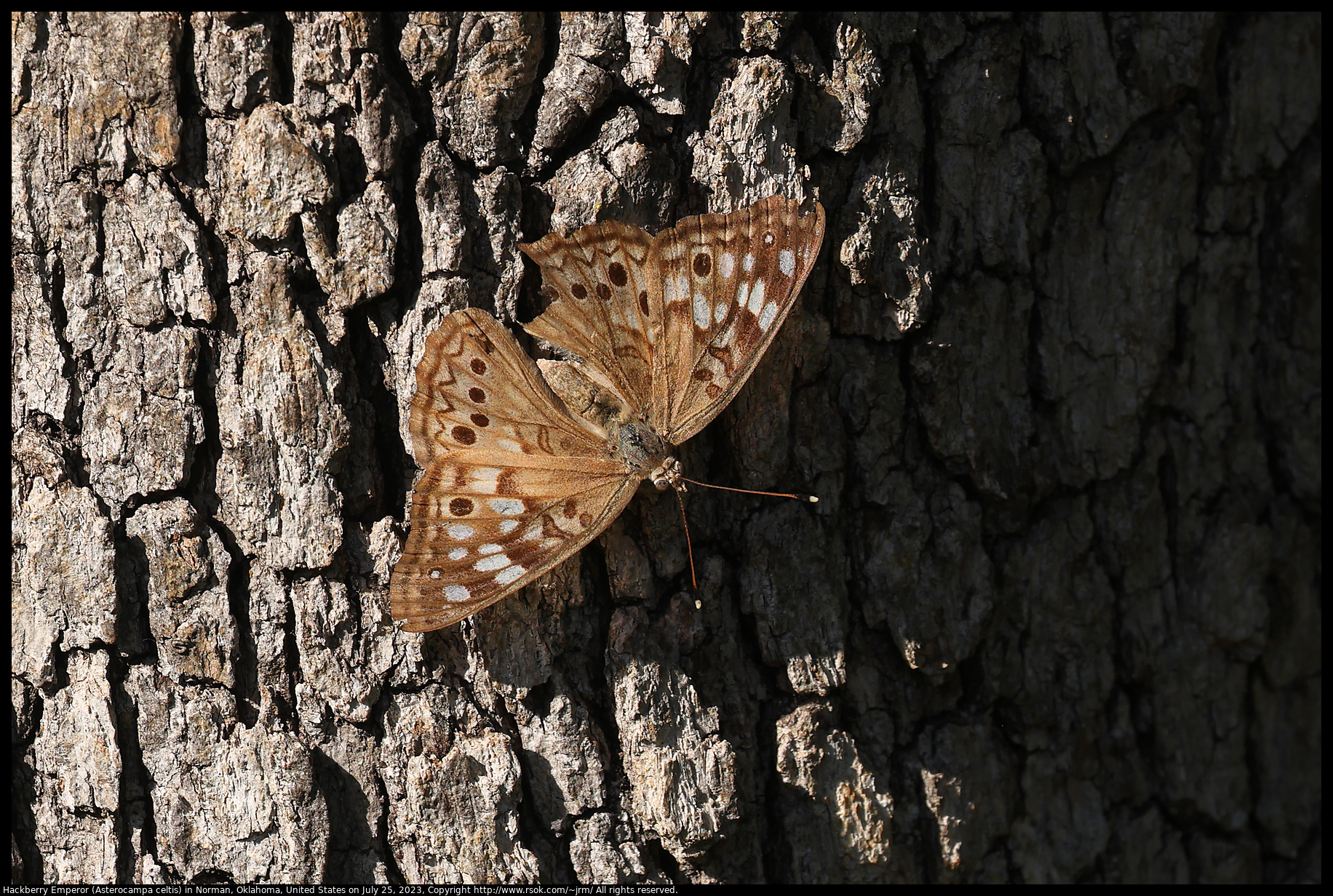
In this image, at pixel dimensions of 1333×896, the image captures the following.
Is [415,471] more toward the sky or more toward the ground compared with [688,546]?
more toward the sky

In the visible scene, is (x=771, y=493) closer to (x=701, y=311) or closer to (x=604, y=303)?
(x=701, y=311)

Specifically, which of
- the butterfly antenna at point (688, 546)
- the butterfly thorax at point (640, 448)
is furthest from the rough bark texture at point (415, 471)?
the butterfly thorax at point (640, 448)

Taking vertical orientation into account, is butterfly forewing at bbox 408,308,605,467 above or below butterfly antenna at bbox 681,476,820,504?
above

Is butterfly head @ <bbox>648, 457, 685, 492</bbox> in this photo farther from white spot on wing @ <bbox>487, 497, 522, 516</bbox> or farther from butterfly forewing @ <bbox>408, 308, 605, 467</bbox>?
white spot on wing @ <bbox>487, 497, 522, 516</bbox>

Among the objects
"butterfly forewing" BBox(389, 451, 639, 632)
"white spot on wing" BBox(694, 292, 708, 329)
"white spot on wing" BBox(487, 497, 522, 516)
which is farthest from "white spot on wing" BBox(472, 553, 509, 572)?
"white spot on wing" BBox(694, 292, 708, 329)

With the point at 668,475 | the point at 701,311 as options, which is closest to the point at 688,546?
the point at 668,475

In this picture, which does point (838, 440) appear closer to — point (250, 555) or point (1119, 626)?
point (1119, 626)

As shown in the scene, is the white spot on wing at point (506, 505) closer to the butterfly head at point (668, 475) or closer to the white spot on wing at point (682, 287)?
the butterfly head at point (668, 475)
